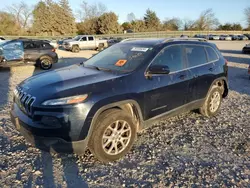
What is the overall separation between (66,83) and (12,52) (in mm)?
9324

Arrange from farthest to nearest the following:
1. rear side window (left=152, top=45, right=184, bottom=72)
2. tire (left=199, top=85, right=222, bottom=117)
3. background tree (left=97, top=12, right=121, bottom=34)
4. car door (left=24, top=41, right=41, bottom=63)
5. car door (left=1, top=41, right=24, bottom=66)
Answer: background tree (left=97, top=12, right=121, bottom=34) → car door (left=24, top=41, right=41, bottom=63) → car door (left=1, top=41, right=24, bottom=66) → tire (left=199, top=85, right=222, bottom=117) → rear side window (left=152, top=45, right=184, bottom=72)

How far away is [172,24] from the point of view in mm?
75375

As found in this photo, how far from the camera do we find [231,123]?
14.4 ft

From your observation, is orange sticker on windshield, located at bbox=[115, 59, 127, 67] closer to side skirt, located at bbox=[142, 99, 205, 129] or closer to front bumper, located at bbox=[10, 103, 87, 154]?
side skirt, located at bbox=[142, 99, 205, 129]

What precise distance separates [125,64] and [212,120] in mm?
2463

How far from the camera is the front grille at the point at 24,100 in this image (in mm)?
2703

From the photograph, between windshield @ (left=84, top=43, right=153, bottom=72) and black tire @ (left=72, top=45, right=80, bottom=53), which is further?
black tire @ (left=72, top=45, right=80, bottom=53)

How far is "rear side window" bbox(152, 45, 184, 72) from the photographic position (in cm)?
350

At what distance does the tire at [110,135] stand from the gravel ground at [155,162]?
137 mm

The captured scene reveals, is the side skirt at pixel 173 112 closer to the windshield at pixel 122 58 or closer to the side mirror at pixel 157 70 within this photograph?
the side mirror at pixel 157 70

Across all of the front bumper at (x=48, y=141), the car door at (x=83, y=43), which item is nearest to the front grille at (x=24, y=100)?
the front bumper at (x=48, y=141)

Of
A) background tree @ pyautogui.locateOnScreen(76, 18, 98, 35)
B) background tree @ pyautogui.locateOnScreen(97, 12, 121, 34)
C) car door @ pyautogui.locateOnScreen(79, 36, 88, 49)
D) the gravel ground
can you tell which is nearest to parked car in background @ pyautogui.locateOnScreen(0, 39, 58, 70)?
the gravel ground

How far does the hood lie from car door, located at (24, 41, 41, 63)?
8559mm

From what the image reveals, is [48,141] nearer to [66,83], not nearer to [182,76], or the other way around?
[66,83]
